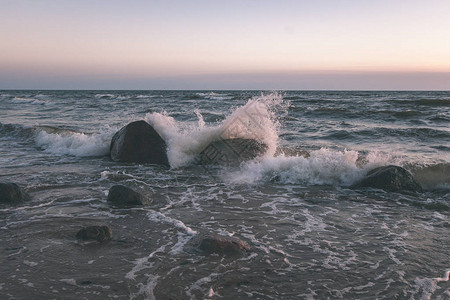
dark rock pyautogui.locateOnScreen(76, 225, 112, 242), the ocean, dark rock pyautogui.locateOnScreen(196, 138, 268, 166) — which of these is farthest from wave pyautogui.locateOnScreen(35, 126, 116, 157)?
dark rock pyautogui.locateOnScreen(76, 225, 112, 242)

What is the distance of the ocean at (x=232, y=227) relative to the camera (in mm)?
3137

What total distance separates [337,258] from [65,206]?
3.61 metres

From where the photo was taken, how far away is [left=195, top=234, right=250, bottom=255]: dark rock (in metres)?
3.73

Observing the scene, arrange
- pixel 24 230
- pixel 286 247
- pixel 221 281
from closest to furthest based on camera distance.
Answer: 1. pixel 221 281
2. pixel 286 247
3. pixel 24 230

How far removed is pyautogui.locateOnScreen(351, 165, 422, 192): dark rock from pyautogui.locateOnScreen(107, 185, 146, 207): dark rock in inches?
145

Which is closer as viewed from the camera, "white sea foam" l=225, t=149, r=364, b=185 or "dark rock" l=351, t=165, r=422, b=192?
"dark rock" l=351, t=165, r=422, b=192

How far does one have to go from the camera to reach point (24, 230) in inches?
167

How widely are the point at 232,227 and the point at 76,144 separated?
7.35 metres

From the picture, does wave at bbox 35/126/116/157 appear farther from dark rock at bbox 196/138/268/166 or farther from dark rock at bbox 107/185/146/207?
dark rock at bbox 107/185/146/207

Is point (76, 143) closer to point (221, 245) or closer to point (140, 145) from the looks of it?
point (140, 145)

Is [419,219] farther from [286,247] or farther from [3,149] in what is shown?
[3,149]

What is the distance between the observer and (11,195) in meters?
5.29

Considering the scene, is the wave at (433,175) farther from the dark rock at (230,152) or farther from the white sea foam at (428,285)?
the white sea foam at (428,285)

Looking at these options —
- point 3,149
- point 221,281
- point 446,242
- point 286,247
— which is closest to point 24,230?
point 221,281
